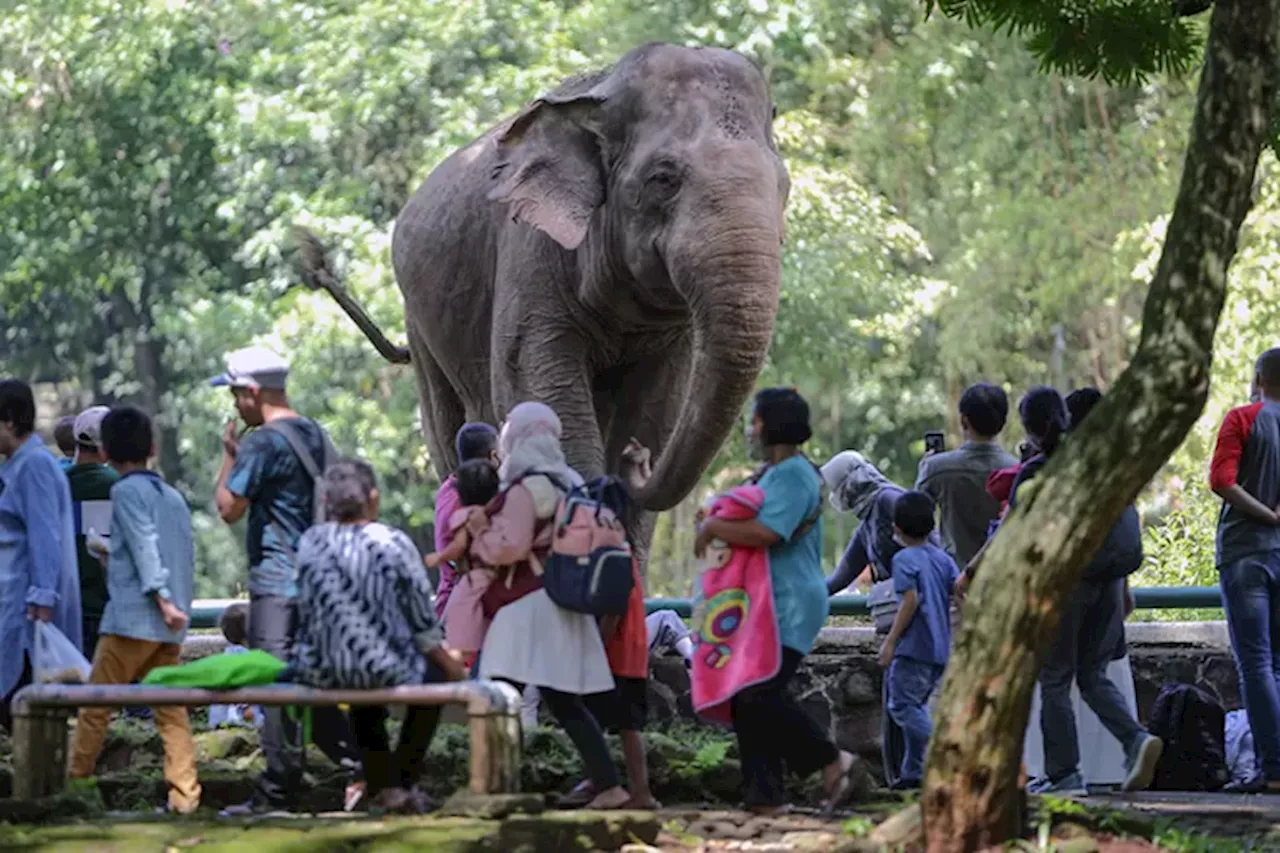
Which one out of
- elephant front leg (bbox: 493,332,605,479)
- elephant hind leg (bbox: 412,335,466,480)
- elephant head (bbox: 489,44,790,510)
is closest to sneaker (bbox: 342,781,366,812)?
elephant head (bbox: 489,44,790,510)

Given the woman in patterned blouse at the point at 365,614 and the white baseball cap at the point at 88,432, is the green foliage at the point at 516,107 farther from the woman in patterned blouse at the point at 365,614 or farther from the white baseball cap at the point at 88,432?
the woman in patterned blouse at the point at 365,614

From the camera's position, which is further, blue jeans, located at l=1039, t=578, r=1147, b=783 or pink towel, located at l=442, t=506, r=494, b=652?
blue jeans, located at l=1039, t=578, r=1147, b=783

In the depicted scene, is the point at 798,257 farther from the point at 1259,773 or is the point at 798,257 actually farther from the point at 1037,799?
the point at 1037,799

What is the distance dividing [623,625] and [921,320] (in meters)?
25.3

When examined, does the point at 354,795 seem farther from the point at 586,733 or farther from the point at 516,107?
the point at 516,107

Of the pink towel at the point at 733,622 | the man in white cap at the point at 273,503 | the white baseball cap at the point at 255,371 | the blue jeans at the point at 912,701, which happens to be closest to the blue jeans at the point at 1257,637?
the blue jeans at the point at 912,701

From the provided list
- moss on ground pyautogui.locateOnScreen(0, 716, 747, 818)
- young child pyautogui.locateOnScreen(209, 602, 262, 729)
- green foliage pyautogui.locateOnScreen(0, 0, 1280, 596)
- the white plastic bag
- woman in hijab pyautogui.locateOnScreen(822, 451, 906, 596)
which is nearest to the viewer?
young child pyautogui.locateOnScreen(209, 602, 262, 729)

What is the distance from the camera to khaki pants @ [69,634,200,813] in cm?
1022

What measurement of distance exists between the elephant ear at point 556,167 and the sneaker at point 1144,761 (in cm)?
366

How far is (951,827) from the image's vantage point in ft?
28.0

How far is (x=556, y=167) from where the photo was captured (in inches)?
542

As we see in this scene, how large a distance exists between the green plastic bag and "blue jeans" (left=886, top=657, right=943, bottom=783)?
3.06 m

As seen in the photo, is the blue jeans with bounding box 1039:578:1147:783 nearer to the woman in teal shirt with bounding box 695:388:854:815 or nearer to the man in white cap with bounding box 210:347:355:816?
the woman in teal shirt with bounding box 695:388:854:815

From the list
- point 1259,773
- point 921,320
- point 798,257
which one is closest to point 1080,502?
point 1259,773
